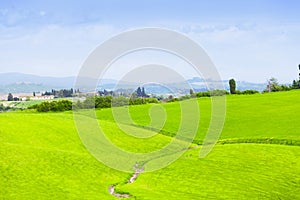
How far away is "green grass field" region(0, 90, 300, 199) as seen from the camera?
28.8m

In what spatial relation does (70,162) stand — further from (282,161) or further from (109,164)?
(282,161)

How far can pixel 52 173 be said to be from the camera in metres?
31.5

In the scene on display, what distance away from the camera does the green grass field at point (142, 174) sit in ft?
94.4

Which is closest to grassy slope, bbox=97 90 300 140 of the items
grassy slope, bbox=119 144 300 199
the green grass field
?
the green grass field

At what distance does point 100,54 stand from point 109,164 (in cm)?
1522

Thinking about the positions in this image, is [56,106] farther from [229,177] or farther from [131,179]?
[229,177]

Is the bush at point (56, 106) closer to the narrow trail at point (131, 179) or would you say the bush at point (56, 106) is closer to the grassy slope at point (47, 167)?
the grassy slope at point (47, 167)

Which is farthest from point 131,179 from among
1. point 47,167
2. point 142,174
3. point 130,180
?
point 47,167

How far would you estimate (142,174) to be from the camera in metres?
35.5

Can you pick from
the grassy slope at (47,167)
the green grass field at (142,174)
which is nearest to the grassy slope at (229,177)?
the green grass field at (142,174)

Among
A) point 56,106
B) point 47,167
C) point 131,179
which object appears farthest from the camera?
point 56,106

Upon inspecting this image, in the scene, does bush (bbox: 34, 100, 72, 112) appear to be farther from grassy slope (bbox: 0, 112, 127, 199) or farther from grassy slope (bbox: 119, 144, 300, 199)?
grassy slope (bbox: 119, 144, 300, 199)

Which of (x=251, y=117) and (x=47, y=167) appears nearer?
(x=47, y=167)

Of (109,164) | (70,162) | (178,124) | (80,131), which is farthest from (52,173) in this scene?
(178,124)
